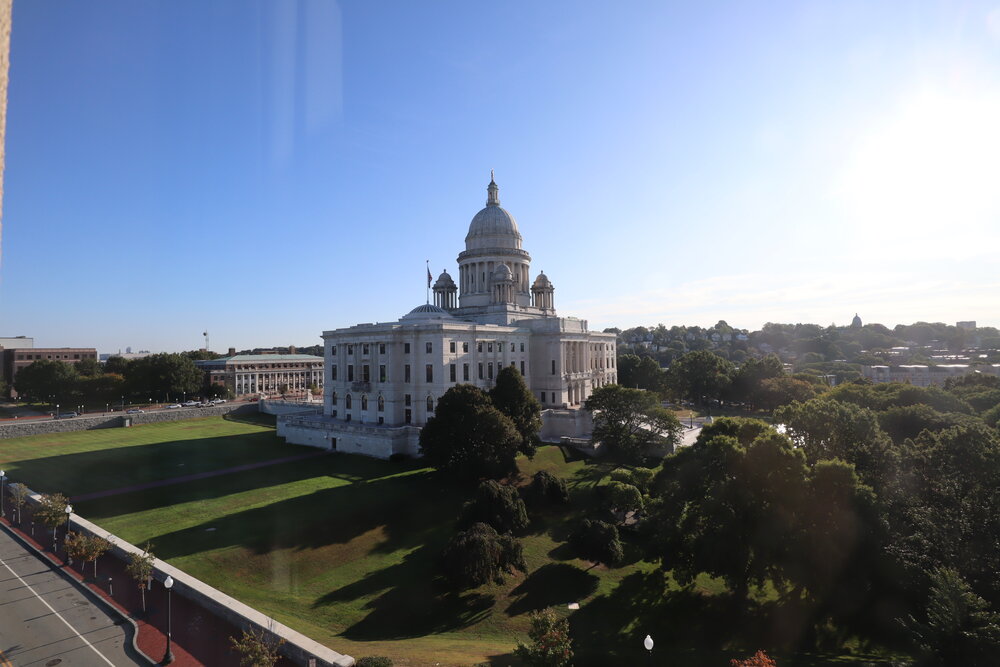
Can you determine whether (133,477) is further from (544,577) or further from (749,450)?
(749,450)

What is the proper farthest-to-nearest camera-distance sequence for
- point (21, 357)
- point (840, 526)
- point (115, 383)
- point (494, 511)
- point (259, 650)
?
point (21, 357), point (115, 383), point (494, 511), point (840, 526), point (259, 650)

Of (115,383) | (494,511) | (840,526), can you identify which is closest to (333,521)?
(494,511)

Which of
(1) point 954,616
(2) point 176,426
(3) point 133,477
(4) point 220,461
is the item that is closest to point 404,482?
(4) point 220,461

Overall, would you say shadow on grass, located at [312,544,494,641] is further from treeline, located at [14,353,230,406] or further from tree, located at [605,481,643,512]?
treeline, located at [14,353,230,406]

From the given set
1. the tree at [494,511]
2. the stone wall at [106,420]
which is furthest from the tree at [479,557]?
the stone wall at [106,420]

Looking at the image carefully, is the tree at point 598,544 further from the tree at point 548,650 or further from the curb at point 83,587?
the curb at point 83,587

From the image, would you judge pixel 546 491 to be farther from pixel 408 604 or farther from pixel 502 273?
pixel 502 273
